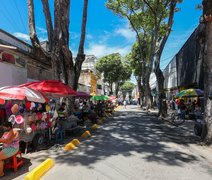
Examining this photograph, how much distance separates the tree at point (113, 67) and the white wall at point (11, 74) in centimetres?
4129

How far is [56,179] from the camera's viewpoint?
5094 millimetres

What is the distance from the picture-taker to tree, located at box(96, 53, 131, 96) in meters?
54.1

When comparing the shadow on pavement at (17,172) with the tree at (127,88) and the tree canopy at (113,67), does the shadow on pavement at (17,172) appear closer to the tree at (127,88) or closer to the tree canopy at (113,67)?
the tree canopy at (113,67)

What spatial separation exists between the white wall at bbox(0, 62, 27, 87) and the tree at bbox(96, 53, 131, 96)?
135 feet

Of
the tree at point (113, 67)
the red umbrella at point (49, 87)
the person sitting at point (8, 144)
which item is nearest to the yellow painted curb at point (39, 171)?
the person sitting at point (8, 144)

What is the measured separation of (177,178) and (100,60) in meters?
50.3

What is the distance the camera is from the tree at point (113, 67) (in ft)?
177

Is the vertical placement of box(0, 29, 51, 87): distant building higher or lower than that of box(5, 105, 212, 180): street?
higher

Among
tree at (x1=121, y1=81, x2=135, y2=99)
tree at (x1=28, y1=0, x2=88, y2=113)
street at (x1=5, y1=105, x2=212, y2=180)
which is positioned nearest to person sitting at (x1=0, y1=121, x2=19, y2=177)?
street at (x1=5, y1=105, x2=212, y2=180)

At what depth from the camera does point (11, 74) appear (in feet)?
38.9

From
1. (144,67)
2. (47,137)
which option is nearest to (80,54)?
(47,137)

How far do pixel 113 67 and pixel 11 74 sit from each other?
43611 mm

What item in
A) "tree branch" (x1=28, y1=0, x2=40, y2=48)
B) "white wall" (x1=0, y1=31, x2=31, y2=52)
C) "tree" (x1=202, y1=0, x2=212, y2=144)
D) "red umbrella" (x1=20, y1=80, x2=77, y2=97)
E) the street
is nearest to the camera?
the street

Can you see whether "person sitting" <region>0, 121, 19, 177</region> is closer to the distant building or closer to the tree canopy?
the distant building
